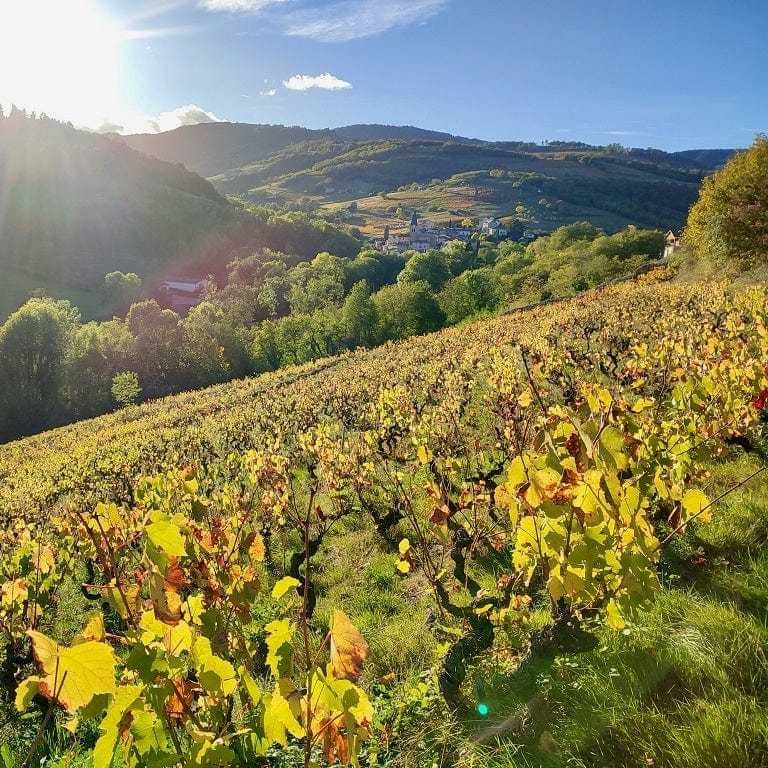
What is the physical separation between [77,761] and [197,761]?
209cm

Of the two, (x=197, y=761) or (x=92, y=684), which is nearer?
(x=92, y=684)

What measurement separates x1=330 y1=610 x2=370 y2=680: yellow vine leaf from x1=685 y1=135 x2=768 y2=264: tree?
3410 centimetres

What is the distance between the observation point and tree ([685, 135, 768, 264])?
2891 centimetres

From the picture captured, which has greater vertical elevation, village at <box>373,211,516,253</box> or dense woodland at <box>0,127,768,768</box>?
village at <box>373,211,516,253</box>

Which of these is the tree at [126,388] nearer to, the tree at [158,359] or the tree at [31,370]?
the tree at [158,359]

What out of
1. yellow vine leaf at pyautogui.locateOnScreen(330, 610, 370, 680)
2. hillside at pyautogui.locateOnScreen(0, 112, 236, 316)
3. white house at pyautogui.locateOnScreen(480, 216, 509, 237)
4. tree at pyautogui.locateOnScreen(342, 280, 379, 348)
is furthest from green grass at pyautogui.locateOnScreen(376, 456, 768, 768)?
white house at pyautogui.locateOnScreen(480, 216, 509, 237)

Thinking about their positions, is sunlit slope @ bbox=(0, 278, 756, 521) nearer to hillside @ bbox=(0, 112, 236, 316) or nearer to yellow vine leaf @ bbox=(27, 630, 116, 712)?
yellow vine leaf @ bbox=(27, 630, 116, 712)

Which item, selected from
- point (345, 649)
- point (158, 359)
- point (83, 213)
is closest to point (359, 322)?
point (158, 359)

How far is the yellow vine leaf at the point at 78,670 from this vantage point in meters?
1.21

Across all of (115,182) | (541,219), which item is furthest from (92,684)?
(541,219)

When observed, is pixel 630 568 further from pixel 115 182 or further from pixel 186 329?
pixel 115 182

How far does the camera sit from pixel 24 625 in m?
5.71

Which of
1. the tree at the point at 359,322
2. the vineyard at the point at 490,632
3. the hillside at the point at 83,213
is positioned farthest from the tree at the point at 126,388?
the hillside at the point at 83,213

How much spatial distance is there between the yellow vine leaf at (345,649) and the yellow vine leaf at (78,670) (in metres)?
0.59
